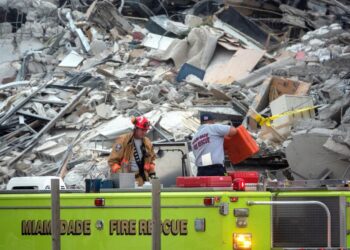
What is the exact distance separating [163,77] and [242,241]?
50.5 feet

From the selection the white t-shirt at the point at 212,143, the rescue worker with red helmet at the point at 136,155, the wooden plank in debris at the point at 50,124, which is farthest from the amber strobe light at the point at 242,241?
the wooden plank in debris at the point at 50,124

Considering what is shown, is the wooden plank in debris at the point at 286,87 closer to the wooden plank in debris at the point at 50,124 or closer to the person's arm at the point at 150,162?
the wooden plank in debris at the point at 50,124

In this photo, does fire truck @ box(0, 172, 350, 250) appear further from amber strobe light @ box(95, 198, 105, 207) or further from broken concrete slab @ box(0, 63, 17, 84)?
broken concrete slab @ box(0, 63, 17, 84)

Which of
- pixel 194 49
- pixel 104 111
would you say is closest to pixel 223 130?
pixel 104 111

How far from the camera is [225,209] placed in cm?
743

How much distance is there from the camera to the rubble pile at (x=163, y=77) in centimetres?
1828

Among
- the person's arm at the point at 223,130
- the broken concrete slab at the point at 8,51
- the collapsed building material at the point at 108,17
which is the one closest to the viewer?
the person's arm at the point at 223,130

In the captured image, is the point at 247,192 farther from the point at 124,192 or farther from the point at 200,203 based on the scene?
the point at 124,192

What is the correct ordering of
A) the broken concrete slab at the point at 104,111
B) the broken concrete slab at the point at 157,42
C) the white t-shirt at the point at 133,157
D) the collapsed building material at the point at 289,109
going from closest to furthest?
1. the white t-shirt at the point at 133,157
2. the collapsed building material at the point at 289,109
3. the broken concrete slab at the point at 104,111
4. the broken concrete slab at the point at 157,42

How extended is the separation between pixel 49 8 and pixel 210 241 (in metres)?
20.3

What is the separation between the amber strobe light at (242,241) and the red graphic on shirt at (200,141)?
1.96 metres

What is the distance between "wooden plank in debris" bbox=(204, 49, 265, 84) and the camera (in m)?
22.3

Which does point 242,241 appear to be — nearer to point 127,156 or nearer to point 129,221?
point 129,221

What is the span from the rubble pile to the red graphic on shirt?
245 inches
